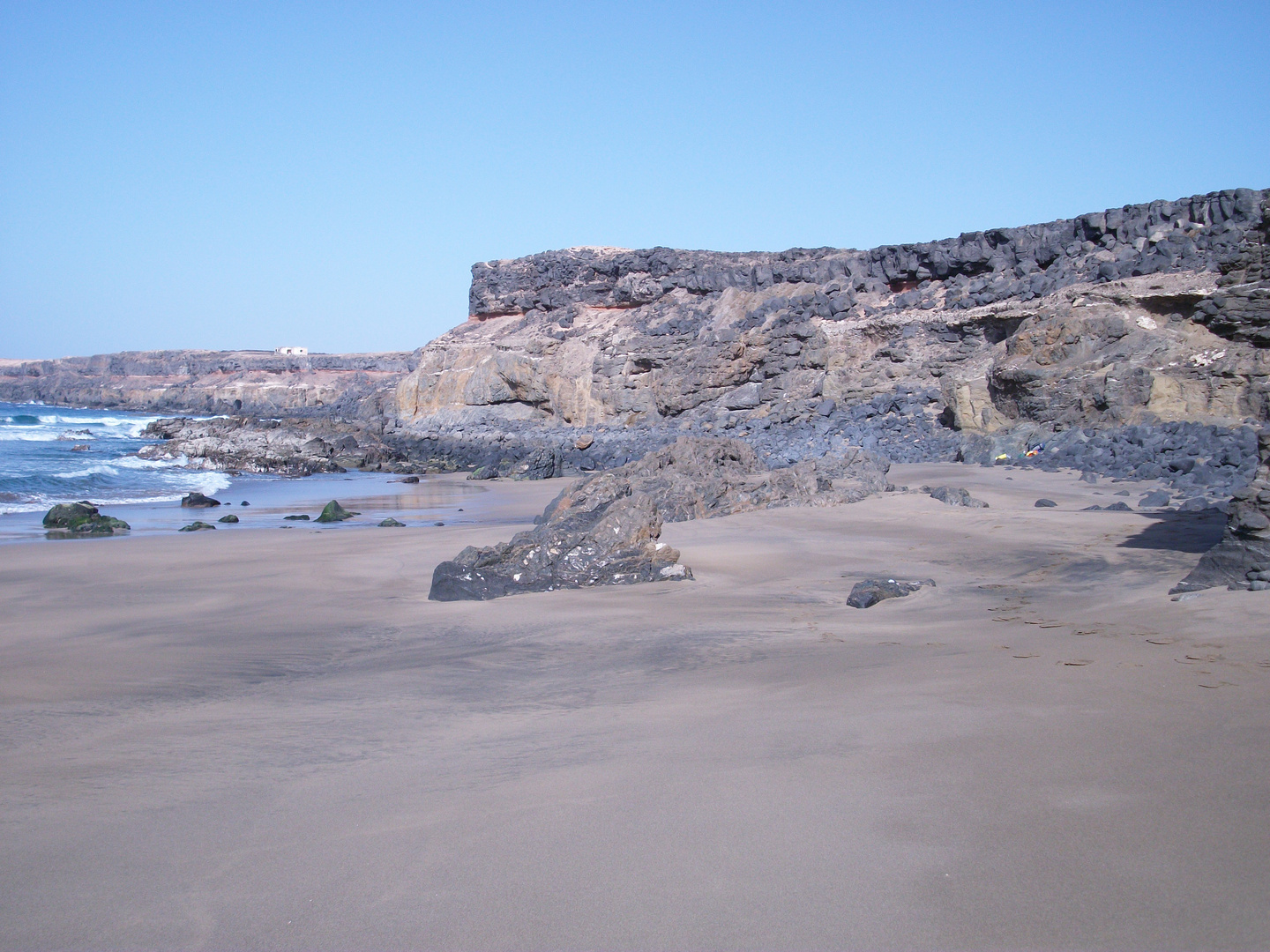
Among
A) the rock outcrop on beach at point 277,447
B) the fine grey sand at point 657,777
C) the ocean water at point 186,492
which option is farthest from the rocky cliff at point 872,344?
the fine grey sand at point 657,777

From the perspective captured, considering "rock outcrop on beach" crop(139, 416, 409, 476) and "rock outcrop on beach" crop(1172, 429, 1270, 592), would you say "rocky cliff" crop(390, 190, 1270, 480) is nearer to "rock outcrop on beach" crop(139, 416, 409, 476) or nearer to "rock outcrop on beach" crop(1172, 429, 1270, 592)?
"rock outcrop on beach" crop(139, 416, 409, 476)

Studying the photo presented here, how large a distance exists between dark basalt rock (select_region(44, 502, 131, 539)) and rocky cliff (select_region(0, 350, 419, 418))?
45.8 metres

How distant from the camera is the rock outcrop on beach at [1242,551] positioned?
4402mm

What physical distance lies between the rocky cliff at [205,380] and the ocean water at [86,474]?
72.2ft

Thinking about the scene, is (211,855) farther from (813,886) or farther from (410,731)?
(813,886)

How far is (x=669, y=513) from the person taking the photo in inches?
423

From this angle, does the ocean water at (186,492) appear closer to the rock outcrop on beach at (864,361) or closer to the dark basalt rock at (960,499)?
the rock outcrop on beach at (864,361)

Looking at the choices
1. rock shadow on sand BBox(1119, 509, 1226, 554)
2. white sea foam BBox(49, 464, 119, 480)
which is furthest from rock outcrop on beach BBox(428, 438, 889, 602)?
white sea foam BBox(49, 464, 119, 480)

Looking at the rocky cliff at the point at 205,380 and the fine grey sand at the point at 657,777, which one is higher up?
the rocky cliff at the point at 205,380

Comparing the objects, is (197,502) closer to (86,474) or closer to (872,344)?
(86,474)

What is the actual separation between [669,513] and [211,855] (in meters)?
8.71

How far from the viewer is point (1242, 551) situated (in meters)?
4.53

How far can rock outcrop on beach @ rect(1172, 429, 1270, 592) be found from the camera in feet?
14.4

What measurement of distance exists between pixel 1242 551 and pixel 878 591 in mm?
2007
